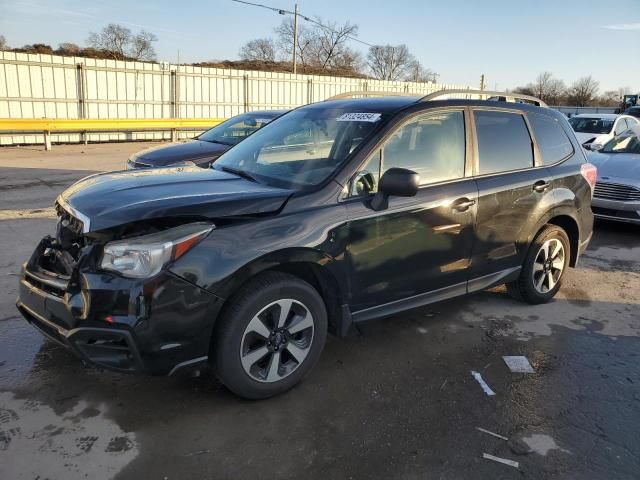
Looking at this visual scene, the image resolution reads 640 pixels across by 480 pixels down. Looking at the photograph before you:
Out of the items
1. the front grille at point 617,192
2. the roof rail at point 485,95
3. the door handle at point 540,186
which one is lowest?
the front grille at point 617,192

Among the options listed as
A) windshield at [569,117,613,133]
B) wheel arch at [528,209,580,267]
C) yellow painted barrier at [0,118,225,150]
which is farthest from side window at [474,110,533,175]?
yellow painted barrier at [0,118,225,150]

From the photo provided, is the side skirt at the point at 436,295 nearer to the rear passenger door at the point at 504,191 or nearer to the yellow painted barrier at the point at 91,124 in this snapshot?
the rear passenger door at the point at 504,191

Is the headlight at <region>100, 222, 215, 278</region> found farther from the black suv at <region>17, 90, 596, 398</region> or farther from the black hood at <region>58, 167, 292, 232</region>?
the black hood at <region>58, 167, 292, 232</region>

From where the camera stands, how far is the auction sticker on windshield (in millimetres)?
3754

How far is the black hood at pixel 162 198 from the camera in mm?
2855

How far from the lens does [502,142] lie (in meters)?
4.36

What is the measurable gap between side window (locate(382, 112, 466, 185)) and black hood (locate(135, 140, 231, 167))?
4.61 m

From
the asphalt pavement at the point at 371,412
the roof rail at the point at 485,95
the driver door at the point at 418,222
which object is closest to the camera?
the asphalt pavement at the point at 371,412

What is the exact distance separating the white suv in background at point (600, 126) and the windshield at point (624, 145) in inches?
194

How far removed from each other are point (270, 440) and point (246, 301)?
0.75 m

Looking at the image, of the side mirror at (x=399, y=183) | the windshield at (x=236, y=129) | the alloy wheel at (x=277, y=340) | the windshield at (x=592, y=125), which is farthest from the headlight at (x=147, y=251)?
the windshield at (x=592, y=125)

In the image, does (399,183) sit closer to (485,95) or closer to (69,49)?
(485,95)

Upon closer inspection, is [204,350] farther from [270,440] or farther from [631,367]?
[631,367]

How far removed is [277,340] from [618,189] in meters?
6.73
